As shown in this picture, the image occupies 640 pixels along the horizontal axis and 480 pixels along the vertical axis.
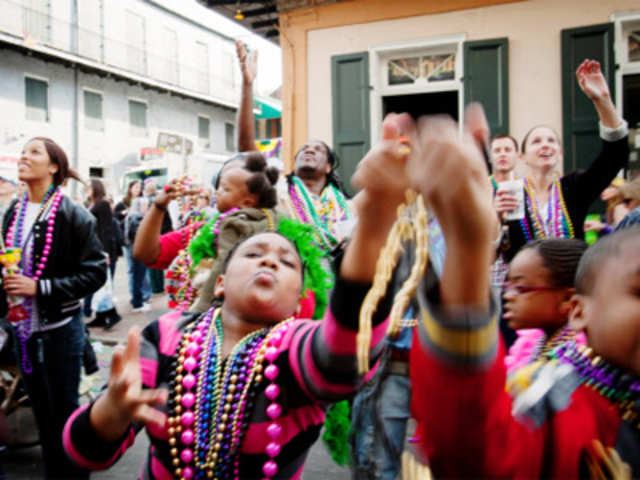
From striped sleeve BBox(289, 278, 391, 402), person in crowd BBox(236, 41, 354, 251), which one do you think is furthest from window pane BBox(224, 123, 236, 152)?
A: striped sleeve BBox(289, 278, 391, 402)

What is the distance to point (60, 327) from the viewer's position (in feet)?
9.48

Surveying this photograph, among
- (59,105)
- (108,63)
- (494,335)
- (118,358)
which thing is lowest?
(118,358)

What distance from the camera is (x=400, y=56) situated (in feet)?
24.9

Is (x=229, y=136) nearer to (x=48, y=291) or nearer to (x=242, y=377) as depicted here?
(x=48, y=291)

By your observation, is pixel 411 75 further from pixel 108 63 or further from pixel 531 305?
pixel 108 63

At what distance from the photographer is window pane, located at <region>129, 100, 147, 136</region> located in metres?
22.9

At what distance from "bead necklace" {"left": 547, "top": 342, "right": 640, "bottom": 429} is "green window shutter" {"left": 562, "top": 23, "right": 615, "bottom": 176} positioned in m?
6.27

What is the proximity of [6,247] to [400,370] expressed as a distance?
2184 millimetres

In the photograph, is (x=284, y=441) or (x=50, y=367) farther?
(x=50, y=367)

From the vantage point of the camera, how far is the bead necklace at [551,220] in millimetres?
2836

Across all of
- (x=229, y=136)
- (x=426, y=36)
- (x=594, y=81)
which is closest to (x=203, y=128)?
(x=229, y=136)

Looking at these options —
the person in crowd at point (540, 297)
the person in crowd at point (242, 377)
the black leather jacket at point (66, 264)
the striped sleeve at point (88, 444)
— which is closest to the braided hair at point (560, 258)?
the person in crowd at point (540, 297)

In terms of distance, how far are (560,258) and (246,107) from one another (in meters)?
2.29

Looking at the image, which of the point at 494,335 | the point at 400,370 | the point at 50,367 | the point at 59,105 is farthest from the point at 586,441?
the point at 59,105
